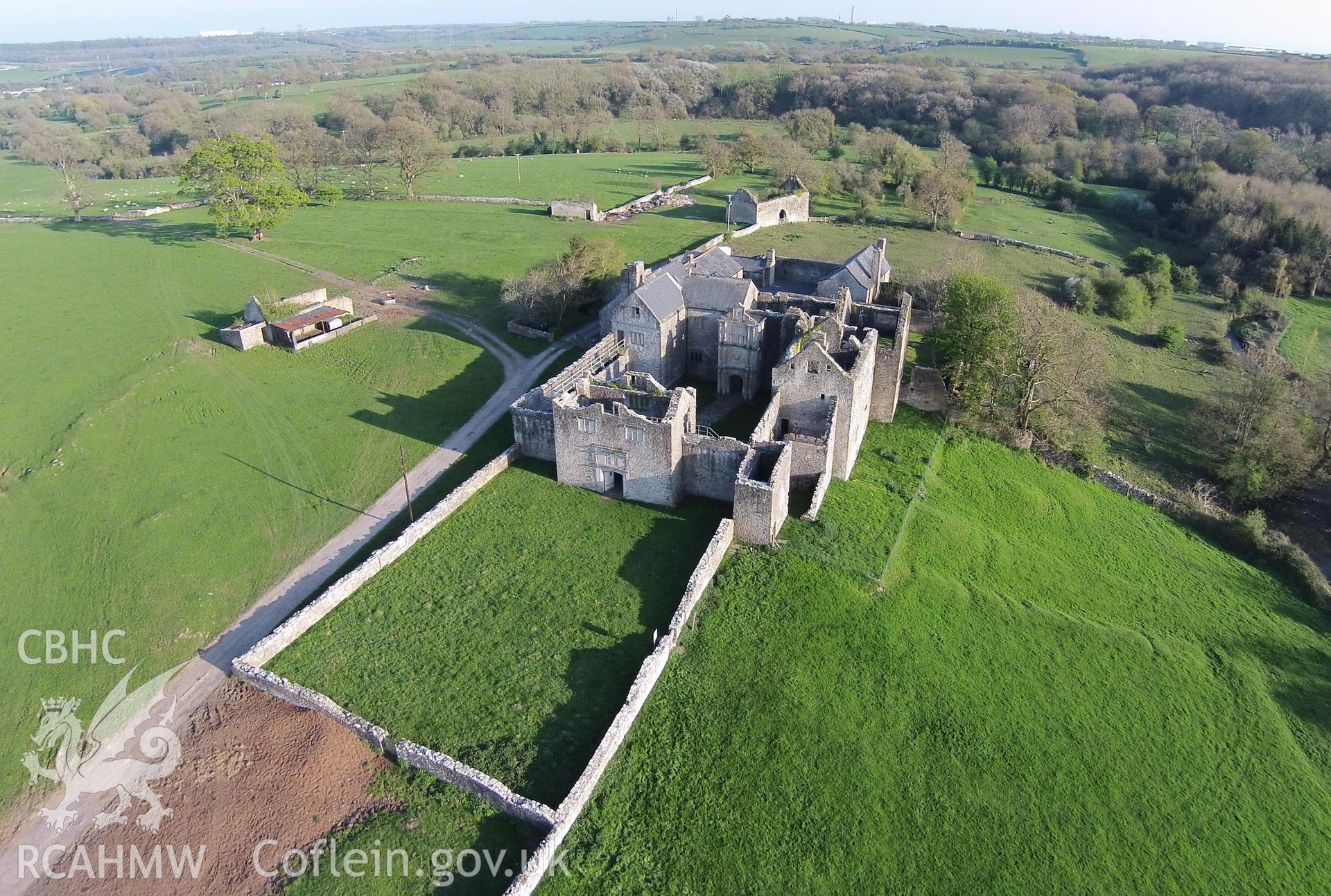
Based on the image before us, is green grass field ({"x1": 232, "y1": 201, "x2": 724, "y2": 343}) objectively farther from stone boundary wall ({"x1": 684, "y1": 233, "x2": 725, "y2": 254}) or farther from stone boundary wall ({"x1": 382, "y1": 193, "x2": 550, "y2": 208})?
stone boundary wall ({"x1": 382, "y1": 193, "x2": 550, "y2": 208})

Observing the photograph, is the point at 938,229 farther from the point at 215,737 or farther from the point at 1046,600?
the point at 215,737

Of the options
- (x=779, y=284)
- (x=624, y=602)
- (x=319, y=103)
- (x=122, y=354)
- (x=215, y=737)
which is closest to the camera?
(x=215, y=737)

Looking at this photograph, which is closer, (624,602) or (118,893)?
(118,893)

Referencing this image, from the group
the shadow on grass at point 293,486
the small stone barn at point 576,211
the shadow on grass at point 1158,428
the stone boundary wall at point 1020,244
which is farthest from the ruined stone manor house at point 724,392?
the small stone barn at point 576,211

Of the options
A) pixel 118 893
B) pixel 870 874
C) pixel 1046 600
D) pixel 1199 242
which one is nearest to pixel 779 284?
pixel 1046 600

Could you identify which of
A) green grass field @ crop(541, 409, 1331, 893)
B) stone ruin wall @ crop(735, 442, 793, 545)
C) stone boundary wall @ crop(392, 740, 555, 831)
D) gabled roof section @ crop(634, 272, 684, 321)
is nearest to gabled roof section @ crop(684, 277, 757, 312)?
gabled roof section @ crop(634, 272, 684, 321)

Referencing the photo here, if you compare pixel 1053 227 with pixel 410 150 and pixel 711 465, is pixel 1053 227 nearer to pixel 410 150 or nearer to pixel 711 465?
pixel 711 465

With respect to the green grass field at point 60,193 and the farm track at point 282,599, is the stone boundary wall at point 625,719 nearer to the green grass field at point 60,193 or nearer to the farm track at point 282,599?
the farm track at point 282,599
